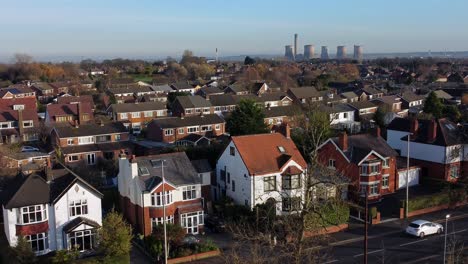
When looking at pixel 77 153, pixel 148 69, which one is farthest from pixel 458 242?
pixel 148 69

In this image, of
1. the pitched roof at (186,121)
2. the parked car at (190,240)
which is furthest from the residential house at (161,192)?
the pitched roof at (186,121)

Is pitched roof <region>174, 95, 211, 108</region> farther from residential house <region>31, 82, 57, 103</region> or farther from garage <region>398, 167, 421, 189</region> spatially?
garage <region>398, 167, 421, 189</region>

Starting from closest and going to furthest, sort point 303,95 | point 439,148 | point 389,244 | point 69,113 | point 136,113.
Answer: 1. point 389,244
2. point 439,148
3. point 69,113
4. point 136,113
5. point 303,95

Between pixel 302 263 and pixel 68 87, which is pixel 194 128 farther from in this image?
pixel 68 87

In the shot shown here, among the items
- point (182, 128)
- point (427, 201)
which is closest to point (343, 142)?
point (427, 201)

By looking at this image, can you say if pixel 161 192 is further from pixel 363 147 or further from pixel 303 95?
pixel 303 95

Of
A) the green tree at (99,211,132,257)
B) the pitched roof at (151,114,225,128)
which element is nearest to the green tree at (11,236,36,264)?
the green tree at (99,211,132,257)

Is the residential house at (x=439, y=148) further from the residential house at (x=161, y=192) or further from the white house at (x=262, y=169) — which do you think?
the residential house at (x=161, y=192)
